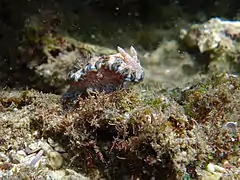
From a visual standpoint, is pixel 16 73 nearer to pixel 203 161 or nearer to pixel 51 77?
pixel 51 77

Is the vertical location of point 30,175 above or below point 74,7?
below

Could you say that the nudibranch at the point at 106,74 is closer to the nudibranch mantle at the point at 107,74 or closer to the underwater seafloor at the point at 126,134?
the nudibranch mantle at the point at 107,74

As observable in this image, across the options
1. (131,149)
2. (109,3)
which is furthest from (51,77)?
(131,149)

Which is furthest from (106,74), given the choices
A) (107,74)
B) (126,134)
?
(126,134)

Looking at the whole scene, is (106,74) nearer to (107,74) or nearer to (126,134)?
(107,74)

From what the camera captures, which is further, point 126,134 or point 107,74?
point 107,74

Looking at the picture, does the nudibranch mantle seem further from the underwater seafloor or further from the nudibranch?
the underwater seafloor

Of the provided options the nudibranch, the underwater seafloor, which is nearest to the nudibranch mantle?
the nudibranch
